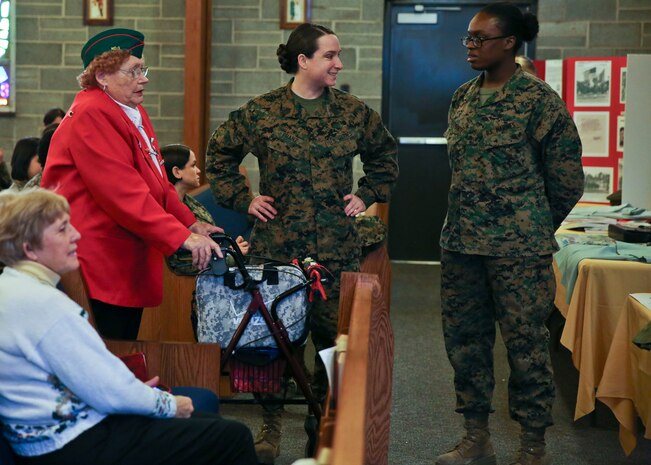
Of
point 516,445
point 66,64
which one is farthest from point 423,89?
point 516,445

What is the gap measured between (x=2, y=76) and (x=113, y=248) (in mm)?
6096

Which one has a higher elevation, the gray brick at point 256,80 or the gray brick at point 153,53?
the gray brick at point 153,53

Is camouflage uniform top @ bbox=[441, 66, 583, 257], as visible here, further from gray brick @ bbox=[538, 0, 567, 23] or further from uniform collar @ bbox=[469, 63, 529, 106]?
gray brick @ bbox=[538, 0, 567, 23]

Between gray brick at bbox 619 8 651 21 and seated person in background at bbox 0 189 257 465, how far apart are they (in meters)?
6.79

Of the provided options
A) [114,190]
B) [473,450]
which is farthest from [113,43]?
[473,450]

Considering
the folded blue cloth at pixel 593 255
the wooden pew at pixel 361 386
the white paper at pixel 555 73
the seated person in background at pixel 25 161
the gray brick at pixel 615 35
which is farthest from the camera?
the gray brick at pixel 615 35

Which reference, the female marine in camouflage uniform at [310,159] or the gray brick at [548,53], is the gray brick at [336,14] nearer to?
the gray brick at [548,53]

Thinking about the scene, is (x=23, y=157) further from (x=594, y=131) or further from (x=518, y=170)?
(x=594, y=131)

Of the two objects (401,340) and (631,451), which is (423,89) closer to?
(401,340)

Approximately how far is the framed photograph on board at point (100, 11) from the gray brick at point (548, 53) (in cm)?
355

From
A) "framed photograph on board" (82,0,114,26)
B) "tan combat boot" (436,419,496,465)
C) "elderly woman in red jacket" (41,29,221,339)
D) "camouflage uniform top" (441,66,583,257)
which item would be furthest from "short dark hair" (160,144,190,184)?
"framed photograph on board" (82,0,114,26)

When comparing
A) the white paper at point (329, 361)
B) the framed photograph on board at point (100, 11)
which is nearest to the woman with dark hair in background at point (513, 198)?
the white paper at point (329, 361)

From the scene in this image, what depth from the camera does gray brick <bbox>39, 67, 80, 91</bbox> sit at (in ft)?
27.1

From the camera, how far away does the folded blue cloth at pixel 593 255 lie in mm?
3863
